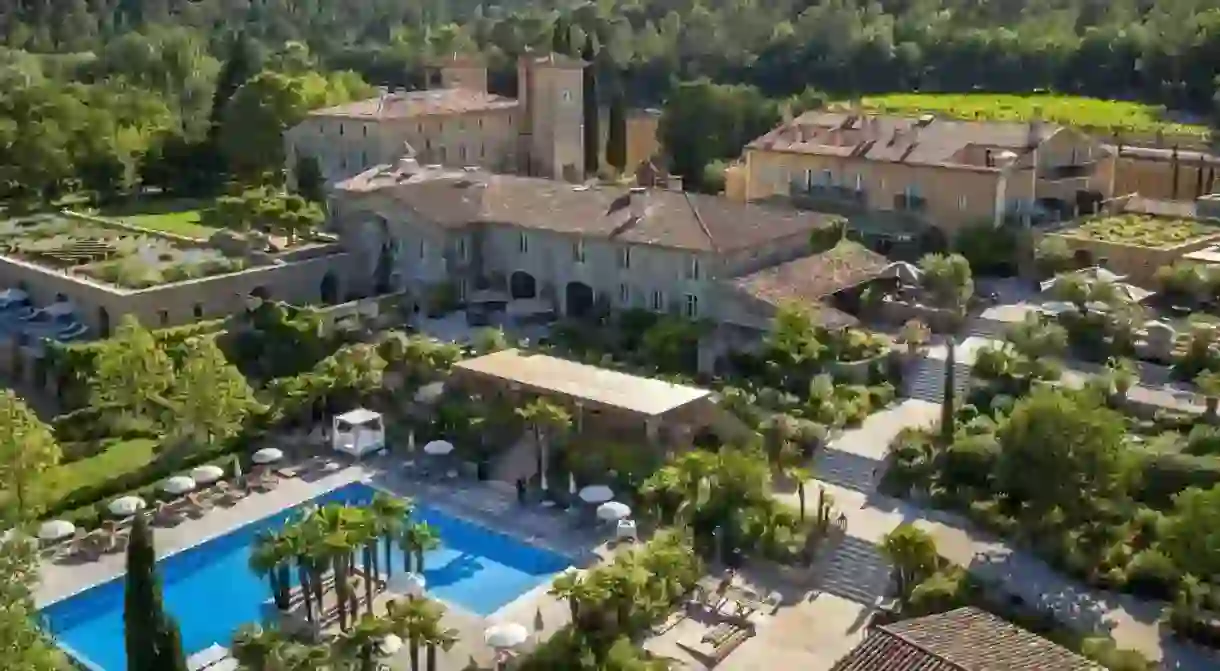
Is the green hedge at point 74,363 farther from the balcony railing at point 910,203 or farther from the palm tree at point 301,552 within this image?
the balcony railing at point 910,203

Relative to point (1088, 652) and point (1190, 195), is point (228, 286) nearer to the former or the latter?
point (1088, 652)

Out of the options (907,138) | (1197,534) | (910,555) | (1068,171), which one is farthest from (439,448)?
(1068,171)

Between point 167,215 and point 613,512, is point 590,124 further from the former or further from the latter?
point 613,512

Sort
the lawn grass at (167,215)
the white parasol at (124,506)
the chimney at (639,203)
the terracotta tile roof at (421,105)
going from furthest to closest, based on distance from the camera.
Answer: the terracotta tile roof at (421,105), the lawn grass at (167,215), the chimney at (639,203), the white parasol at (124,506)

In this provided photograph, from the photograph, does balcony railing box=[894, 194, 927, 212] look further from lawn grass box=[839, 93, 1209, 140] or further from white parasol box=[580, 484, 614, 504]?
white parasol box=[580, 484, 614, 504]

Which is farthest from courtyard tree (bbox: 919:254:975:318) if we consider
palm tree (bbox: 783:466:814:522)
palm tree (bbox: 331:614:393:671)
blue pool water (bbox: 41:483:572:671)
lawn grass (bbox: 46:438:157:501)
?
lawn grass (bbox: 46:438:157:501)

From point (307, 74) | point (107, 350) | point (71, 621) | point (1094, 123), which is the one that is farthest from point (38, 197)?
point (1094, 123)

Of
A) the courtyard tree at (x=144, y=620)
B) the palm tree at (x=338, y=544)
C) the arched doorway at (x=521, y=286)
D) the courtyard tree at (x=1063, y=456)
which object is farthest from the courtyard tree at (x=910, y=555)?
the arched doorway at (x=521, y=286)
